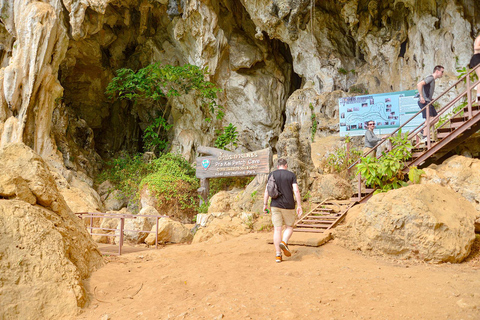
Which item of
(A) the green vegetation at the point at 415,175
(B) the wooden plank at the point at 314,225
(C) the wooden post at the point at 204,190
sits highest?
(A) the green vegetation at the point at 415,175

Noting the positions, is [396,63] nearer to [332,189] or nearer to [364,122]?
[364,122]

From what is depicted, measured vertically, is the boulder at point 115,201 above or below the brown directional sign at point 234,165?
below

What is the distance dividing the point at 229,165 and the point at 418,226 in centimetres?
751

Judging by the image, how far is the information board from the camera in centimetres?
1327

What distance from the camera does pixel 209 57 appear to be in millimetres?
17328

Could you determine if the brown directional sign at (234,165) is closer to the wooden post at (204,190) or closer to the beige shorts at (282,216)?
the wooden post at (204,190)

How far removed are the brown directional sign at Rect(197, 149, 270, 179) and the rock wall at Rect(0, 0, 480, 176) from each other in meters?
4.44

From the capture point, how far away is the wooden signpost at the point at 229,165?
11211 millimetres

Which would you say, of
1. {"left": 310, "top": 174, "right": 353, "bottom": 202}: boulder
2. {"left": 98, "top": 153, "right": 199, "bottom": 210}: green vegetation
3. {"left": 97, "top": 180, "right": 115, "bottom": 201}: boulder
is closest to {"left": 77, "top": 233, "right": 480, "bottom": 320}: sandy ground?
{"left": 310, "top": 174, "right": 353, "bottom": 202}: boulder

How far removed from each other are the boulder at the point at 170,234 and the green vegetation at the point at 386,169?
203 inches

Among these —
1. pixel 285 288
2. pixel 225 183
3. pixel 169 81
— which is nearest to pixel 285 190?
pixel 285 288

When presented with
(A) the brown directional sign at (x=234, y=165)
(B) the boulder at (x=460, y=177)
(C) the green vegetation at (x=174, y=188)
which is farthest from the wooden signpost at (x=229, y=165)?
(B) the boulder at (x=460, y=177)

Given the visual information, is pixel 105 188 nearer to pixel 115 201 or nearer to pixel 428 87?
pixel 115 201

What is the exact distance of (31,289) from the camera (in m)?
3.51
